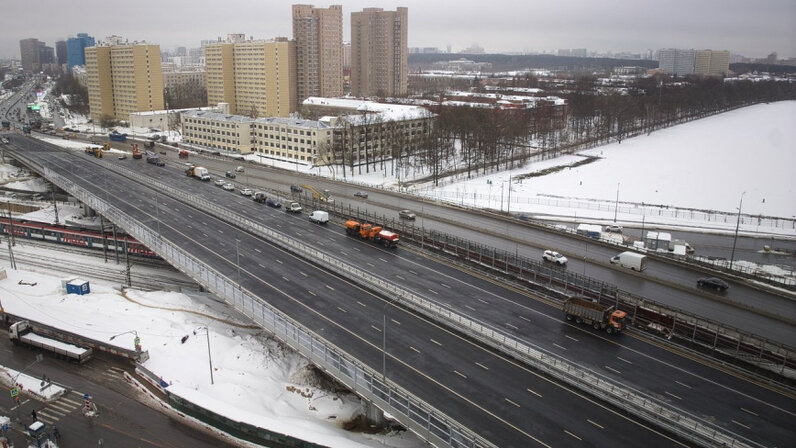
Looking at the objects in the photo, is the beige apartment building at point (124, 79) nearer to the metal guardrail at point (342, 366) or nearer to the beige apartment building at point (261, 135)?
the beige apartment building at point (261, 135)

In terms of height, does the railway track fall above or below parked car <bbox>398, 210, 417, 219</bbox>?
below

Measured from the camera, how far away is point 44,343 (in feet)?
126

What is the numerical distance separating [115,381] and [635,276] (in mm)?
39169

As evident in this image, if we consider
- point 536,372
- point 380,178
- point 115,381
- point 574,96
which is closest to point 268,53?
point 380,178

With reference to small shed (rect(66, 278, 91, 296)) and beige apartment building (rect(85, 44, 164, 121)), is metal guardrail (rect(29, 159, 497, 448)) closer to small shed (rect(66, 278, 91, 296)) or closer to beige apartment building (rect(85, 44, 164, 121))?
small shed (rect(66, 278, 91, 296))

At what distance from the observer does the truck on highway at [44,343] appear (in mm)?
37250

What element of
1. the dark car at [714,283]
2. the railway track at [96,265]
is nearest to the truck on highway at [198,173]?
the railway track at [96,265]

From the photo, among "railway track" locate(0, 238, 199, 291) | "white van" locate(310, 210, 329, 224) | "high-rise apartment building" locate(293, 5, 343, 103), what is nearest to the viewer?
"railway track" locate(0, 238, 199, 291)

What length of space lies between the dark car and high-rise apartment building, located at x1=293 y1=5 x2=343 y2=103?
15360 cm

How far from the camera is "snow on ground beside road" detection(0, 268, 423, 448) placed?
30562 millimetres

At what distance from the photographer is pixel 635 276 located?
45875mm

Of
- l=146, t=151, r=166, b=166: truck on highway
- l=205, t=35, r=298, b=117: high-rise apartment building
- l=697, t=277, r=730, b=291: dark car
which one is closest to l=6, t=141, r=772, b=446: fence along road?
l=697, t=277, r=730, b=291: dark car

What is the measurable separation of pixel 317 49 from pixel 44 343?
508 ft

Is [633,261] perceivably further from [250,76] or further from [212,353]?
[250,76]
